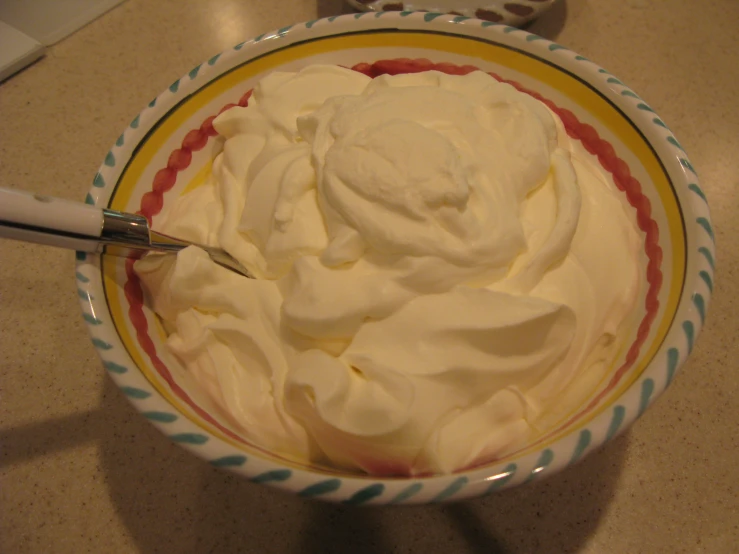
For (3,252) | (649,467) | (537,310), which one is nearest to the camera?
(537,310)

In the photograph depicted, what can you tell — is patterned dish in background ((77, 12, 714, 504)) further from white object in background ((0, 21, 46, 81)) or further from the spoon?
white object in background ((0, 21, 46, 81))

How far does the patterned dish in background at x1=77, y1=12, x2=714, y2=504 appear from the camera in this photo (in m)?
0.55

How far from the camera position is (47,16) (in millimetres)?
1493

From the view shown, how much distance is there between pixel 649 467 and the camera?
2.87ft

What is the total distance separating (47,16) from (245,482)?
1.44m

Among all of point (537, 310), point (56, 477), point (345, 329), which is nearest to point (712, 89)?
point (537, 310)

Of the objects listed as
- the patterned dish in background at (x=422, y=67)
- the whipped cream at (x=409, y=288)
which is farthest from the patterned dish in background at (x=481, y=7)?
the whipped cream at (x=409, y=288)

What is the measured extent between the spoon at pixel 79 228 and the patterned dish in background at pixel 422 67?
0.17ft

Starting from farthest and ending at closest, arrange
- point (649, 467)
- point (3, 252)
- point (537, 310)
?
point (3, 252), point (649, 467), point (537, 310)

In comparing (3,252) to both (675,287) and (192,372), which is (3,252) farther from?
(675,287)

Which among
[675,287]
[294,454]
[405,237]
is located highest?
[405,237]

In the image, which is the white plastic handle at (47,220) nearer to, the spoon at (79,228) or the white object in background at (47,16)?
the spoon at (79,228)

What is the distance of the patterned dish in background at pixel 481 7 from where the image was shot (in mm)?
1270

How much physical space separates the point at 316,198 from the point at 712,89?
1.18 metres
